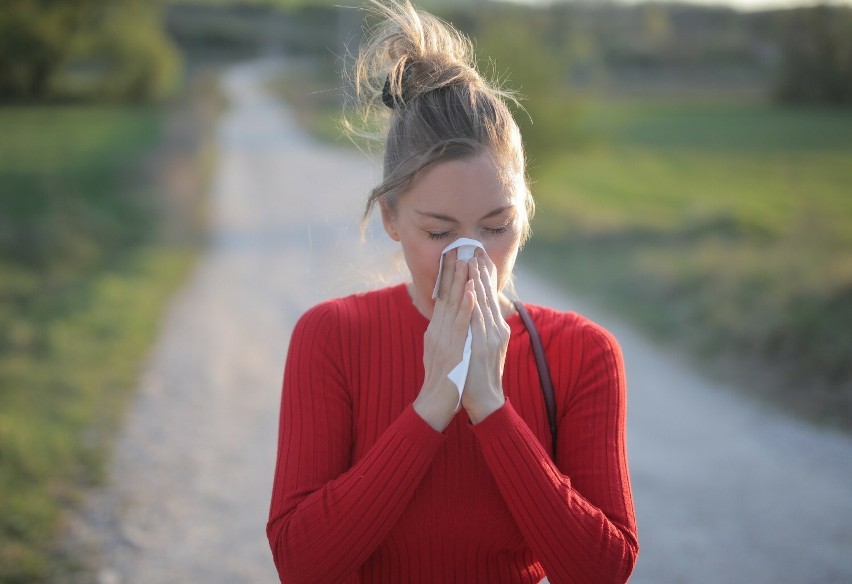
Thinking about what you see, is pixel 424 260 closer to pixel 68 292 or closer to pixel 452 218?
pixel 452 218

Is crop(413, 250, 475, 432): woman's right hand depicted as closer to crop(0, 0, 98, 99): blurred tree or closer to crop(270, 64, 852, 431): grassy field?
crop(270, 64, 852, 431): grassy field

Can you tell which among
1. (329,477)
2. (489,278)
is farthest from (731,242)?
(329,477)

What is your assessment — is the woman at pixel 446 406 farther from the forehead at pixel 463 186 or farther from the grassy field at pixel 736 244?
the grassy field at pixel 736 244

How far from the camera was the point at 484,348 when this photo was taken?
1.74 m

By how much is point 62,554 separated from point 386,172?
10.1ft

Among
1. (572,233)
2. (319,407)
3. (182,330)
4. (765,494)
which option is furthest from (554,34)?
(319,407)

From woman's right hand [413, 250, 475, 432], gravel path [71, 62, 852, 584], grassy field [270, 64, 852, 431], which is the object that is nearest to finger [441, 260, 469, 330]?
woman's right hand [413, 250, 475, 432]

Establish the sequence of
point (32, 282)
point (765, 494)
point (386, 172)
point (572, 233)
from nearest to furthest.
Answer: point (386, 172) < point (765, 494) < point (32, 282) < point (572, 233)

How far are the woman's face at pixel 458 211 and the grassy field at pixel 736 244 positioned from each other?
467cm

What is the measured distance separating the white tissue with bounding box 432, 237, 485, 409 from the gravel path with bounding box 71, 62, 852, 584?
0.58 m

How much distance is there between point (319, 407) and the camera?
1.84 metres

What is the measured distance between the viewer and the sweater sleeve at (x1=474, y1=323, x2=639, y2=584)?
66.4 inches

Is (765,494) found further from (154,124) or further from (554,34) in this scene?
(154,124)

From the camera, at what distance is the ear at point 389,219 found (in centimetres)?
200
